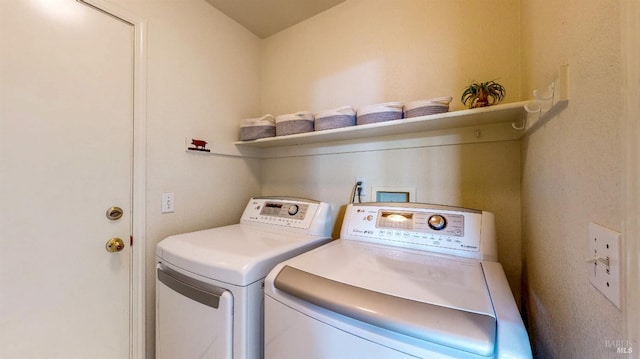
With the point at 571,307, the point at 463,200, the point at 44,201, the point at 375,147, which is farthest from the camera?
the point at 375,147

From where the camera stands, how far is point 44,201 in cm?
100

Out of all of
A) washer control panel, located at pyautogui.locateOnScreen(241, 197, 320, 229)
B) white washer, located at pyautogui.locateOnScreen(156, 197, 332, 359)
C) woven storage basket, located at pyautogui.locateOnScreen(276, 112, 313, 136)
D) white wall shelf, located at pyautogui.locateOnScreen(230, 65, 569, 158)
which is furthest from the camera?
woven storage basket, located at pyautogui.locateOnScreen(276, 112, 313, 136)

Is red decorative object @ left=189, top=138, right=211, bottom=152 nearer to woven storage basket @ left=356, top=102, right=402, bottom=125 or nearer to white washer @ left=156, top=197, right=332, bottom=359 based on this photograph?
white washer @ left=156, top=197, right=332, bottom=359

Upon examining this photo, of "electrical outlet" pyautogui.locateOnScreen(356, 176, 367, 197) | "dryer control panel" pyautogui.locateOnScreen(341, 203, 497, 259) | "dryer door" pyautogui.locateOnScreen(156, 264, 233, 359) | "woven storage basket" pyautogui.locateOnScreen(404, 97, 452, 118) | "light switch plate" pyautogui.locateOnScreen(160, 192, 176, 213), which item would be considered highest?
"woven storage basket" pyautogui.locateOnScreen(404, 97, 452, 118)

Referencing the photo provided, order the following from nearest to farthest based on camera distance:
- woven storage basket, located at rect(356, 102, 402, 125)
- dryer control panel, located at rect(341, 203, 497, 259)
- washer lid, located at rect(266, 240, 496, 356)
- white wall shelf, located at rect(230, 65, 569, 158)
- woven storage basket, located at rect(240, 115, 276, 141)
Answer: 1. washer lid, located at rect(266, 240, 496, 356)
2. white wall shelf, located at rect(230, 65, 569, 158)
3. dryer control panel, located at rect(341, 203, 497, 259)
4. woven storage basket, located at rect(356, 102, 402, 125)
5. woven storage basket, located at rect(240, 115, 276, 141)

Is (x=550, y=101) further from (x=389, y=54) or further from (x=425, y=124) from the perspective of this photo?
(x=389, y=54)

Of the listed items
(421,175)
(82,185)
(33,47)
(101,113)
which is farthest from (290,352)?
(33,47)

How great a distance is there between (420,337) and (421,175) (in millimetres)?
930

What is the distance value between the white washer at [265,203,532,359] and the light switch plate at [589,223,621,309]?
0.60ft

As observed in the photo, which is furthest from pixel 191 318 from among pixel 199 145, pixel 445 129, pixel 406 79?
pixel 406 79

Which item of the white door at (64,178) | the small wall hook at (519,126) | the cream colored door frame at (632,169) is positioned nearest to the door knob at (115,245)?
the white door at (64,178)

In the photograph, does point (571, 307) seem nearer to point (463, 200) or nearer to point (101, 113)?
point (463, 200)

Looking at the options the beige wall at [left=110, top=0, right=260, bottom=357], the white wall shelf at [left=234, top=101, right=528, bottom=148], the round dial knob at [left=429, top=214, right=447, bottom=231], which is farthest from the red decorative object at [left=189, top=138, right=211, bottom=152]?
the round dial knob at [left=429, top=214, right=447, bottom=231]

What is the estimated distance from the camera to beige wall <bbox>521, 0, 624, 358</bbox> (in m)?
0.40
